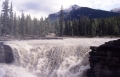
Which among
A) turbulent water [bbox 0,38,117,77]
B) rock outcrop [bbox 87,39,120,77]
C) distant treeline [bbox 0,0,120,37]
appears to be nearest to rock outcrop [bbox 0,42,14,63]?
turbulent water [bbox 0,38,117,77]

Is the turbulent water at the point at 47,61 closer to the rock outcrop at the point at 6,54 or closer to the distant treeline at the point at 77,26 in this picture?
the rock outcrop at the point at 6,54

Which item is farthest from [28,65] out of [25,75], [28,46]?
[28,46]

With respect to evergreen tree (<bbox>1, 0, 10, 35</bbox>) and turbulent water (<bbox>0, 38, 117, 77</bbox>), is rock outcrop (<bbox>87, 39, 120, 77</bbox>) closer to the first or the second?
turbulent water (<bbox>0, 38, 117, 77</bbox>)

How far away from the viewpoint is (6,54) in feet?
119

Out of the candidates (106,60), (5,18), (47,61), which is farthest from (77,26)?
(106,60)

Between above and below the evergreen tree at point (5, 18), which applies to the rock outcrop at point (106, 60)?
below

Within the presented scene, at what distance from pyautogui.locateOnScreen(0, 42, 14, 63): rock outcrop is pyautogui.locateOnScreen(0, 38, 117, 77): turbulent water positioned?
78 cm

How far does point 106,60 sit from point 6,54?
69.7 feet

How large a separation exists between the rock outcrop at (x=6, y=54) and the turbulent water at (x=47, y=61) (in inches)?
30.9

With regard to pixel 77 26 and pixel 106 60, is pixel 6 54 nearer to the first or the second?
pixel 106 60

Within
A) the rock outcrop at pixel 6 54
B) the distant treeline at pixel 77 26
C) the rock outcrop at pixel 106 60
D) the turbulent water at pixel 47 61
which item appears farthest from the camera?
the distant treeline at pixel 77 26

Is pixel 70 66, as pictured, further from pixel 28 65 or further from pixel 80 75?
pixel 28 65

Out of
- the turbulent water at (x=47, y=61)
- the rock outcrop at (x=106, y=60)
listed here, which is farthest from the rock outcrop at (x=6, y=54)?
the rock outcrop at (x=106, y=60)

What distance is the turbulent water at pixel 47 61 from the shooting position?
27.1 metres
